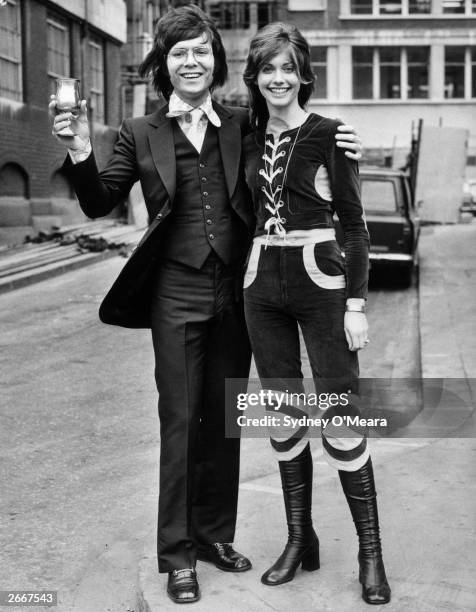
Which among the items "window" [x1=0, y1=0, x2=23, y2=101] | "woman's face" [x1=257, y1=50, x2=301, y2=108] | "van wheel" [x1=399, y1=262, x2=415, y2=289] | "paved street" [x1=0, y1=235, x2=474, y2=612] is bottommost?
"paved street" [x1=0, y1=235, x2=474, y2=612]

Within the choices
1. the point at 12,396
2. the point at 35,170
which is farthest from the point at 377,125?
the point at 12,396

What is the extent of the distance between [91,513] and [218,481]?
1293 millimetres

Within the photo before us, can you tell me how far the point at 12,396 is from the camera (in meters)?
7.44

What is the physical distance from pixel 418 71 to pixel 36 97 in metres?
23.8

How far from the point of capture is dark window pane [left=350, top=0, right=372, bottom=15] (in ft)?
132

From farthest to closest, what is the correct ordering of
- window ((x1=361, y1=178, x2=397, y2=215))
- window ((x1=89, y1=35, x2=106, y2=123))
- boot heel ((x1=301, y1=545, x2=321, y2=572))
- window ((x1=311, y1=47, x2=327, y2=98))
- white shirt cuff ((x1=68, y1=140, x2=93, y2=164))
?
window ((x1=311, y1=47, x2=327, y2=98))
window ((x1=89, y1=35, x2=106, y2=123))
window ((x1=361, y1=178, x2=397, y2=215))
boot heel ((x1=301, y1=545, x2=321, y2=572))
white shirt cuff ((x1=68, y1=140, x2=93, y2=164))

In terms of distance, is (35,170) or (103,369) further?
(35,170)

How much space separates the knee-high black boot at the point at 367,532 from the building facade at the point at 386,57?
37491mm

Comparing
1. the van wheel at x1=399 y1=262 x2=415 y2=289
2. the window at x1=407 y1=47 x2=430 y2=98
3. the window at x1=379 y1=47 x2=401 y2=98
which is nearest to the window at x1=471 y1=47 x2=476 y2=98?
the window at x1=407 y1=47 x2=430 y2=98

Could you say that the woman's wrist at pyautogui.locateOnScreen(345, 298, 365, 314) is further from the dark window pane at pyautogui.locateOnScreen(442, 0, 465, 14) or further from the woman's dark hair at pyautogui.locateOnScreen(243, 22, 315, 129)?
the dark window pane at pyautogui.locateOnScreen(442, 0, 465, 14)

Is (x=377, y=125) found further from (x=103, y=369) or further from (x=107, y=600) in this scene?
(x=107, y=600)

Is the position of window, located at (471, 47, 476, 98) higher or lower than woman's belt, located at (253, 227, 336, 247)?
higher

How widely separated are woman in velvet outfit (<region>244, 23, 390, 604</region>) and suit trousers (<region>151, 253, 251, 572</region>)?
17 centimetres

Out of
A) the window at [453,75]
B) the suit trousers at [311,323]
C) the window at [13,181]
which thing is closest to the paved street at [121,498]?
the suit trousers at [311,323]
